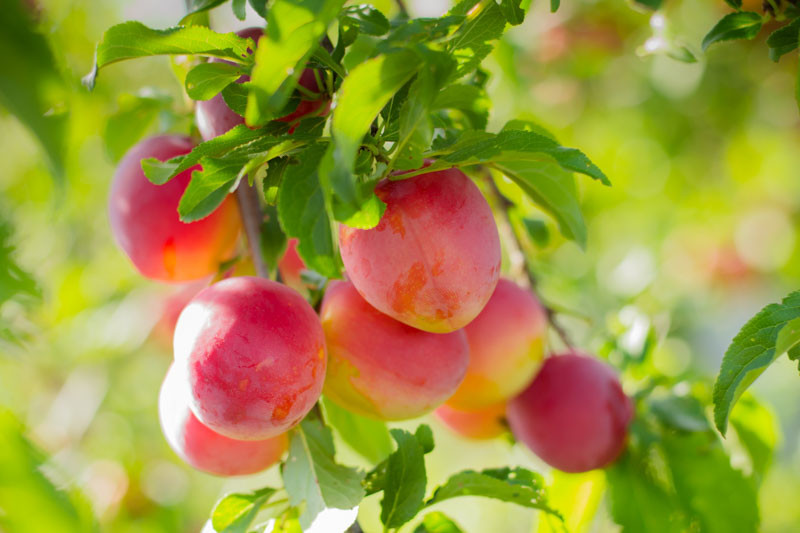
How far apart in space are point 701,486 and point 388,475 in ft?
1.35

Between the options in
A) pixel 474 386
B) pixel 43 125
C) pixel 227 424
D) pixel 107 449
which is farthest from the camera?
pixel 107 449

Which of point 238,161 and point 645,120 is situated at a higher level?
point 238,161

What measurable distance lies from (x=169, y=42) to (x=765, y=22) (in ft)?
1.49

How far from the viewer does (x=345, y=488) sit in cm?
54

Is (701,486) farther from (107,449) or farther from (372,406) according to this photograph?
(107,449)

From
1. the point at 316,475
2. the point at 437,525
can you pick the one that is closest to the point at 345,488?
the point at 316,475

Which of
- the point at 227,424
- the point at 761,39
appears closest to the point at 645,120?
the point at 761,39

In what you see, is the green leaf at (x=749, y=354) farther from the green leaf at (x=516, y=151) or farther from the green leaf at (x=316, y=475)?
the green leaf at (x=316, y=475)

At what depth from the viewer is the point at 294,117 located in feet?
1.64

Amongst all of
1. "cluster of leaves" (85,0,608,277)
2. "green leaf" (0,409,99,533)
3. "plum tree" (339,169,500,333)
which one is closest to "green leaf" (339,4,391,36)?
"cluster of leaves" (85,0,608,277)

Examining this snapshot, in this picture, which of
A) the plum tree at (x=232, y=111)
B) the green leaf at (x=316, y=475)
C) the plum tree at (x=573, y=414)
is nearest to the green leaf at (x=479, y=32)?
the plum tree at (x=232, y=111)

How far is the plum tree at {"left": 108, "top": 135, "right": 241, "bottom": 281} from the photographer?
634 millimetres

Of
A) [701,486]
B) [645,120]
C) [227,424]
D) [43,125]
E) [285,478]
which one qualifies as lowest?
[645,120]

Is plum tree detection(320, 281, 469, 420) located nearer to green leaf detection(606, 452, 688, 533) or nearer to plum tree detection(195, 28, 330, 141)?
plum tree detection(195, 28, 330, 141)
